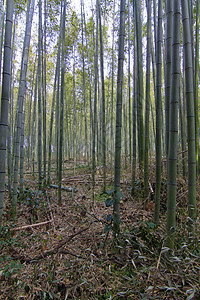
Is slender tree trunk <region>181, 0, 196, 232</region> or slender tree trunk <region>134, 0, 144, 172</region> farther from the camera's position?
slender tree trunk <region>134, 0, 144, 172</region>

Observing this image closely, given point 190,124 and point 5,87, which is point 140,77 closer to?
point 190,124

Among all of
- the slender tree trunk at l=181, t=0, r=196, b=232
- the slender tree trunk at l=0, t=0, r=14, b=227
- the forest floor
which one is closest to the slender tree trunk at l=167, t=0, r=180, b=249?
the forest floor

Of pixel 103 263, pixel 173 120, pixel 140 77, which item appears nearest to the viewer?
pixel 173 120

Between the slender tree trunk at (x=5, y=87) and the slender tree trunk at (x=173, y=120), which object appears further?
the slender tree trunk at (x=5, y=87)

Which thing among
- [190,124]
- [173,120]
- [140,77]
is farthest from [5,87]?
[140,77]

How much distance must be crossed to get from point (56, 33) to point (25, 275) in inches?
185

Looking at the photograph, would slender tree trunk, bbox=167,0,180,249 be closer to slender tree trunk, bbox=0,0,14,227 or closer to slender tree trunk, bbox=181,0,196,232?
slender tree trunk, bbox=181,0,196,232

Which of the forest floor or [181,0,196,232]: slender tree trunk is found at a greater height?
[181,0,196,232]: slender tree trunk

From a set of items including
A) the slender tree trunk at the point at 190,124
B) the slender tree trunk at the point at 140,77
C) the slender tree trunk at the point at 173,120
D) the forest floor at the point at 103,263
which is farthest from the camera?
the slender tree trunk at the point at 140,77

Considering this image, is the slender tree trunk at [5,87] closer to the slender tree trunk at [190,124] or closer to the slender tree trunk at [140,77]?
the slender tree trunk at [190,124]

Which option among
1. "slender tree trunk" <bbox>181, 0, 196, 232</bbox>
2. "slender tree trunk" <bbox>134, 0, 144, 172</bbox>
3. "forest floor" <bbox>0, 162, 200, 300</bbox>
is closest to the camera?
"forest floor" <bbox>0, 162, 200, 300</bbox>

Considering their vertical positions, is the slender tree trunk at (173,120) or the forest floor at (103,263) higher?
the slender tree trunk at (173,120)

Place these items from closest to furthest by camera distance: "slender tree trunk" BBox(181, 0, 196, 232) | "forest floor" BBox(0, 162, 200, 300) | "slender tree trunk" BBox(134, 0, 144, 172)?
"forest floor" BBox(0, 162, 200, 300), "slender tree trunk" BBox(181, 0, 196, 232), "slender tree trunk" BBox(134, 0, 144, 172)

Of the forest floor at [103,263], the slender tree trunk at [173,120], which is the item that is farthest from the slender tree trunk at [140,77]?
the slender tree trunk at [173,120]
